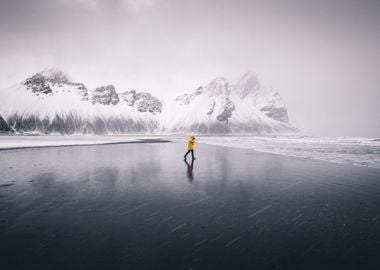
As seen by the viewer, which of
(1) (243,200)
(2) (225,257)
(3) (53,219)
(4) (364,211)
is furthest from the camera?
(1) (243,200)

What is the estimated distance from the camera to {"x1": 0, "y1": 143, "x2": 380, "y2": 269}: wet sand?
498cm

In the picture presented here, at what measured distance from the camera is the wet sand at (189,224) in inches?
196

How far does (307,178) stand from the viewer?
13.3 meters

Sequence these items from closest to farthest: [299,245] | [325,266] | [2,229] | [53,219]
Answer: [325,266] < [299,245] < [2,229] < [53,219]

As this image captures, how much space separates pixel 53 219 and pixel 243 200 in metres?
6.43

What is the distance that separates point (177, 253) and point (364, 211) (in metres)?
6.47

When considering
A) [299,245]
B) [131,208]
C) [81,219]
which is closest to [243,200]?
[299,245]

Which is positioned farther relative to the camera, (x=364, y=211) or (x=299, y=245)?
(x=364, y=211)

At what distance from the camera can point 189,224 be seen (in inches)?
268

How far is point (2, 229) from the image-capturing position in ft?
20.7

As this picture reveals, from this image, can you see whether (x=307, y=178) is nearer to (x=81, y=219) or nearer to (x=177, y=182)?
(x=177, y=182)

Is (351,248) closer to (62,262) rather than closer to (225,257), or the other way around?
(225,257)

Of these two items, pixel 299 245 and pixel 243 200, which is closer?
pixel 299 245

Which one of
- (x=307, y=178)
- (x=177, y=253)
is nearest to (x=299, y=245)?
(x=177, y=253)
